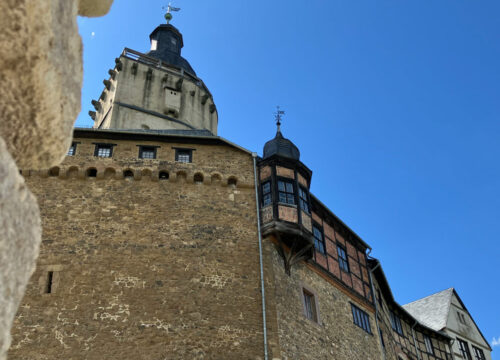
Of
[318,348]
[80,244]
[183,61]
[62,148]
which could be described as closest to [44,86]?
[62,148]

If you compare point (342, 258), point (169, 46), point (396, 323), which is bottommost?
point (396, 323)

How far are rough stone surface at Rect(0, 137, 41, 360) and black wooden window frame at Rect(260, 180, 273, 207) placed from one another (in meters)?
15.8

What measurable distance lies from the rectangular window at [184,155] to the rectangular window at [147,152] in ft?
2.58

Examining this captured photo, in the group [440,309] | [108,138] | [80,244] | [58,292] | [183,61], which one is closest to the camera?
[58,292]

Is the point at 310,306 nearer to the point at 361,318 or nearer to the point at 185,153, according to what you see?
the point at 361,318

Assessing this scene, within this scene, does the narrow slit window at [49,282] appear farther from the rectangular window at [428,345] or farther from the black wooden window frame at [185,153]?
the rectangular window at [428,345]

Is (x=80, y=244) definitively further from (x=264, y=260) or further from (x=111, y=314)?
(x=264, y=260)

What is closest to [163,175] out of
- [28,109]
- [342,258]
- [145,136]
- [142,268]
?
[145,136]

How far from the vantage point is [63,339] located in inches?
565

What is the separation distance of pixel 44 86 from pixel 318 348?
51.8 feet

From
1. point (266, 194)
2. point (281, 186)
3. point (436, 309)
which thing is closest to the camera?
point (266, 194)

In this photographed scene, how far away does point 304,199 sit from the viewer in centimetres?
1928

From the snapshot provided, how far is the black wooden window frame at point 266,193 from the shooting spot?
18.3 metres

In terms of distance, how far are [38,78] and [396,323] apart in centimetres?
2693
